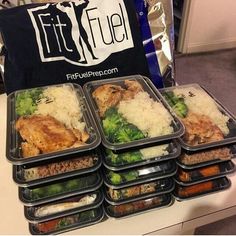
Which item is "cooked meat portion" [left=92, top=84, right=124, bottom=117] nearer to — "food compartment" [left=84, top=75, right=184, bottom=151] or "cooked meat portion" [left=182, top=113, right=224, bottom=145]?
"food compartment" [left=84, top=75, right=184, bottom=151]

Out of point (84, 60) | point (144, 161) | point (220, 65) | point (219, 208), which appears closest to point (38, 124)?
point (144, 161)

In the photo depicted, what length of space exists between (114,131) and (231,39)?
2.40m

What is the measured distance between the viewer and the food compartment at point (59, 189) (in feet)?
1.76

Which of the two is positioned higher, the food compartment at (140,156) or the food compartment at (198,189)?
the food compartment at (140,156)

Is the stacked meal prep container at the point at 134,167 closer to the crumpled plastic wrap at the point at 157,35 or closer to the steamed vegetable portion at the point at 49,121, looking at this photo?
the steamed vegetable portion at the point at 49,121

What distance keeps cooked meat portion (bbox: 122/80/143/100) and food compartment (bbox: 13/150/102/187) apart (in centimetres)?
18

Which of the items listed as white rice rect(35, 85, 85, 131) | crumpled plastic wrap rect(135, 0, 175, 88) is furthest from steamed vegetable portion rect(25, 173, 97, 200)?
crumpled plastic wrap rect(135, 0, 175, 88)

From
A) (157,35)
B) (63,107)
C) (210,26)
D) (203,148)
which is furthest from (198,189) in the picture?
(210,26)

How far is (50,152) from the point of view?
0.51 metres

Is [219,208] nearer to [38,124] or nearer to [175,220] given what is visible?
[175,220]

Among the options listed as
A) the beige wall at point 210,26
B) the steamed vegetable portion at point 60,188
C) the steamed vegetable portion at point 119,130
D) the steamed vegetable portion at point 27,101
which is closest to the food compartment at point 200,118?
the steamed vegetable portion at point 119,130

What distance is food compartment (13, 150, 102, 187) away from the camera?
1.67ft

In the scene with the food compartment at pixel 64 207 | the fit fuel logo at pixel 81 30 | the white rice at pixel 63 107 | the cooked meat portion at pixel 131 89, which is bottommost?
the food compartment at pixel 64 207


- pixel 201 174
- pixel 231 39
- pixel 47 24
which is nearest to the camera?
pixel 201 174
